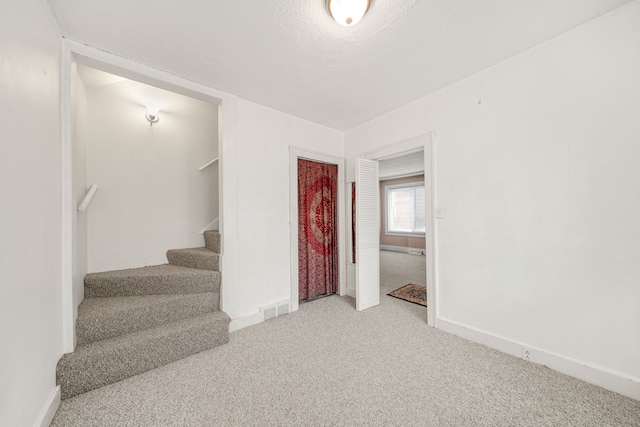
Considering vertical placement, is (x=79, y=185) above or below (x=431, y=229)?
above

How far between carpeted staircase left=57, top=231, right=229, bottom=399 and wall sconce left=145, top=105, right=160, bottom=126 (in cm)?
169

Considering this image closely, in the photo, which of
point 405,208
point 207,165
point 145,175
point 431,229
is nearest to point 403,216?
point 405,208

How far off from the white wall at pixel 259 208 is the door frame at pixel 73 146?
2 centimetres

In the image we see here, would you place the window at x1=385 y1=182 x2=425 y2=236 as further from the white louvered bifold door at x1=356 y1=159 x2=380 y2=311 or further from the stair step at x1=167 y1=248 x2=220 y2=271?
the stair step at x1=167 y1=248 x2=220 y2=271

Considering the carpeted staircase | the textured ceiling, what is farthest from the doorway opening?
the carpeted staircase

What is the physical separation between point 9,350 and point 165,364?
108 cm

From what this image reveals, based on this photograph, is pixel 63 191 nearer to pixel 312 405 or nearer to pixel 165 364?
pixel 165 364

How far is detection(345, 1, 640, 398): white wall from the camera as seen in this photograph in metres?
1.46

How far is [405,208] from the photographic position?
744cm

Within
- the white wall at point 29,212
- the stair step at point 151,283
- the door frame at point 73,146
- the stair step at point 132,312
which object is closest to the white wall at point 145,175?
the stair step at point 151,283

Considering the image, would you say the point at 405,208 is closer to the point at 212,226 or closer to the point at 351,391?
the point at 212,226

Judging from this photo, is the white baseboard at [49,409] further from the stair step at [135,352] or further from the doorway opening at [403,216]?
the doorway opening at [403,216]

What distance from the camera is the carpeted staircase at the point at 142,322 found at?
5.15ft

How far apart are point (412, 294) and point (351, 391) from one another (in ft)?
7.15
